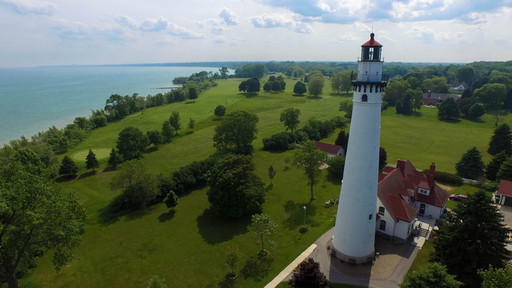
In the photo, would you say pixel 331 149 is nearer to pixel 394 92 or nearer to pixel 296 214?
pixel 296 214

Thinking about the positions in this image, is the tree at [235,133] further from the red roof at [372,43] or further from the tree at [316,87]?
the tree at [316,87]

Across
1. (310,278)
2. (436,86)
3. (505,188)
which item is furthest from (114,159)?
(436,86)

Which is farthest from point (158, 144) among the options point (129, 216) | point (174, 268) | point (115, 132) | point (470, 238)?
point (470, 238)

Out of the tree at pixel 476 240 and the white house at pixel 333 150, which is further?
the white house at pixel 333 150

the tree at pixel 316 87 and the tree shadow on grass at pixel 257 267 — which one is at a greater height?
the tree at pixel 316 87

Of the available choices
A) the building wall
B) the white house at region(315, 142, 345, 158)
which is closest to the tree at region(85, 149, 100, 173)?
the white house at region(315, 142, 345, 158)

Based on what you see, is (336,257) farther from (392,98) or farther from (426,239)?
(392,98)

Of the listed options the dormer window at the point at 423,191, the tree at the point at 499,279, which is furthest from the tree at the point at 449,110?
the tree at the point at 499,279
